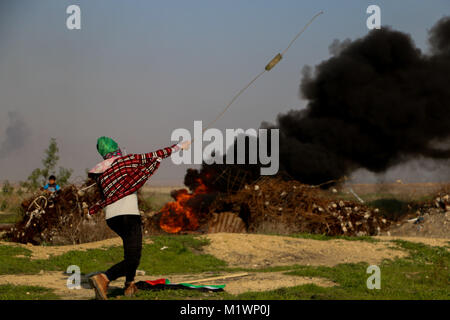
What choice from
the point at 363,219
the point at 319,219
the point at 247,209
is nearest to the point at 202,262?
the point at 247,209

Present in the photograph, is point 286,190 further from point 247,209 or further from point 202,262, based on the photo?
point 202,262

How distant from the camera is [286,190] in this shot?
59.5ft

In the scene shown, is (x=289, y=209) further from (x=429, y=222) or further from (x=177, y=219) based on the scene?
(x=429, y=222)

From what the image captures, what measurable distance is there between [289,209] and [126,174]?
37.4 ft

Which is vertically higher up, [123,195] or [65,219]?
[123,195]

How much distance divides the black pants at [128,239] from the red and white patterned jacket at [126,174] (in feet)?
0.98

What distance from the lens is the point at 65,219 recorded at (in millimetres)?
15570

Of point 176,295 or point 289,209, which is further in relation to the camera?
point 289,209

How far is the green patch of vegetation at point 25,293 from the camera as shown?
7930 millimetres

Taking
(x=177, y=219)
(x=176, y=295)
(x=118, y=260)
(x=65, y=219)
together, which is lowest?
(x=118, y=260)

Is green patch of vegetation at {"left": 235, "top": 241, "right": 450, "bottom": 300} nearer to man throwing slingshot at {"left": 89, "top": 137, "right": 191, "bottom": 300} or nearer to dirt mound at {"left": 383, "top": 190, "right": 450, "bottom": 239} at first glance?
man throwing slingshot at {"left": 89, "top": 137, "right": 191, "bottom": 300}

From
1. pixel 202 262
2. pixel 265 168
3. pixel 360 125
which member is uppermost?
pixel 360 125

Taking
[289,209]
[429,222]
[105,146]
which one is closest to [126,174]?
[105,146]
